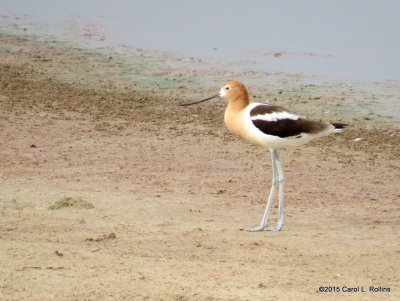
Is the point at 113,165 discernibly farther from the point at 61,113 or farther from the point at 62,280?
the point at 62,280

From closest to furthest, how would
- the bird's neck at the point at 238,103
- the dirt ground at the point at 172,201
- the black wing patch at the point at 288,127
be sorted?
the dirt ground at the point at 172,201 < the black wing patch at the point at 288,127 < the bird's neck at the point at 238,103

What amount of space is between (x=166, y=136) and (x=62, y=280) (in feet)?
19.4

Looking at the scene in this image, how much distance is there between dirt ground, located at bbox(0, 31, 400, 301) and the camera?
6430mm

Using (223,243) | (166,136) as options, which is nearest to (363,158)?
(166,136)

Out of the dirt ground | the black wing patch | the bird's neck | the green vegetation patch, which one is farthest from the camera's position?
the green vegetation patch

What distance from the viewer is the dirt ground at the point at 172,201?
21.1 ft

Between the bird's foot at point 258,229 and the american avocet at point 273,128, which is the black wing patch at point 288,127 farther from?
the bird's foot at point 258,229

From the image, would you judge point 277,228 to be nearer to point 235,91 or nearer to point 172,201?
point 235,91

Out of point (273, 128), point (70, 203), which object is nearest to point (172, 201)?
point (70, 203)

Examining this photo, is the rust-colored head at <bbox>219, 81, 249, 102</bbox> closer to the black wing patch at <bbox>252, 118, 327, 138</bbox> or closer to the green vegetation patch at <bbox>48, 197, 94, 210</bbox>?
the black wing patch at <bbox>252, 118, 327, 138</bbox>

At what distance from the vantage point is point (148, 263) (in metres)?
6.77

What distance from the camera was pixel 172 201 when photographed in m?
9.02

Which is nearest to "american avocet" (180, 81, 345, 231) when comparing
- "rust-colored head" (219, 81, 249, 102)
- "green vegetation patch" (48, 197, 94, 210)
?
"rust-colored head" (219, 81, 249, 102)

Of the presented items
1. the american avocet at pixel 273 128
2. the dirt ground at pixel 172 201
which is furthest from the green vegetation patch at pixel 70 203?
the american avocet at pixel 273 128
